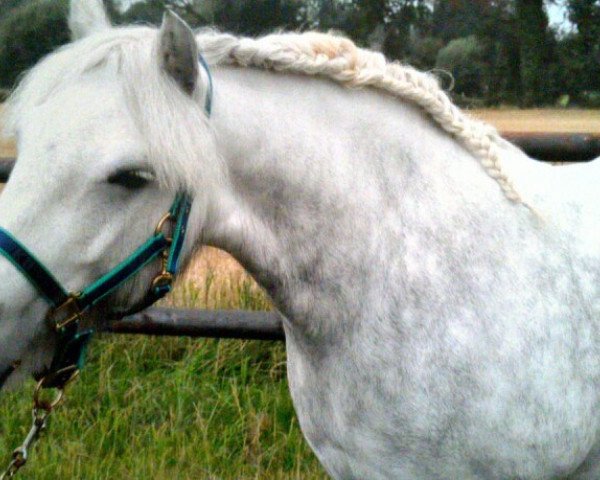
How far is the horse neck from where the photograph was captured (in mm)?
1548

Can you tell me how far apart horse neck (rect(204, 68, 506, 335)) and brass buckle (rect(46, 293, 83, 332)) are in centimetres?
29

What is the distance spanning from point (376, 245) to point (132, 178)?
53cm

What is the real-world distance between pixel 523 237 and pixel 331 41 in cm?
60

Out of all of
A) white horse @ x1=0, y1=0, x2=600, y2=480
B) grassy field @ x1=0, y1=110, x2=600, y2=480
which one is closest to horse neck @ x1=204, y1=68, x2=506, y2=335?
white horse @ x1=0, y1=0, x2=600, y2=480

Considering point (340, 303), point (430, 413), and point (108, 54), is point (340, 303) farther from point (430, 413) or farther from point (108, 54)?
point (108, 54)

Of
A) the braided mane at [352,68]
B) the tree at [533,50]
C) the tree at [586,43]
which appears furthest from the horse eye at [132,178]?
the tree at [586,43]

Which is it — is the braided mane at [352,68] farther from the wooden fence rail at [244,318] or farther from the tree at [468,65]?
the wooden fence rail at [244,318]

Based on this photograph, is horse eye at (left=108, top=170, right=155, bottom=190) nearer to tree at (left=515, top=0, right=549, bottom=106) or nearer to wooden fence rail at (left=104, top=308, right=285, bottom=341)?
wooden fence rail at (left=104, top=308, right=285, bottom=341)

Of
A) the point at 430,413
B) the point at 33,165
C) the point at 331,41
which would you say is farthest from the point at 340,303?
the point at 33,165

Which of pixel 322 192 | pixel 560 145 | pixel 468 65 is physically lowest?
pixel 560 145

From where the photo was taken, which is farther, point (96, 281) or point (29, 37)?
point (29, 37)

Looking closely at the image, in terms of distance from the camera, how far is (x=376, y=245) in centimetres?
162

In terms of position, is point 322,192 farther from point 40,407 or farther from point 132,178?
point 40,407

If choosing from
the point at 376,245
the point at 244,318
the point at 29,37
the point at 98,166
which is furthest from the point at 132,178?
the point at 244,318
